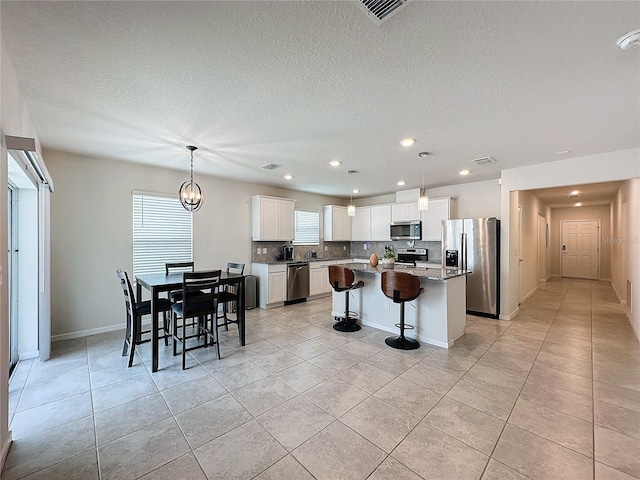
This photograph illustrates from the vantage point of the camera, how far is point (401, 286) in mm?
3373

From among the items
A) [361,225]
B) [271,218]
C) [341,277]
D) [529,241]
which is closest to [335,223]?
[361,225]

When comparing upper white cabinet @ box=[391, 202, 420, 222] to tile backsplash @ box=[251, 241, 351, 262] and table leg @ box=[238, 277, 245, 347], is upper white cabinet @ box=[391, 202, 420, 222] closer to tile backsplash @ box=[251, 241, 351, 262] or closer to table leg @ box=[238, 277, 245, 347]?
tile backsplash @ box=[251, 241, 351, 262]

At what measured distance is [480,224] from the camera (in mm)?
4852

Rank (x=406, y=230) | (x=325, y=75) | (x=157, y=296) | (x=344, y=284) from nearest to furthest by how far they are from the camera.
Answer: (x=325, y=75), (x=157, y=296), (x=344, y=284), (x=406, y=230)

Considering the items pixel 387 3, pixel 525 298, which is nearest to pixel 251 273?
pixel 387 3

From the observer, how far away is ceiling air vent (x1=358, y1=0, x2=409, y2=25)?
141cm

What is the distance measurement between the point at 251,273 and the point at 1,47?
4621 mm

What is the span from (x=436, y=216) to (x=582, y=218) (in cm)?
680

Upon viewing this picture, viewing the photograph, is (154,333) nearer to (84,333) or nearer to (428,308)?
(84,333)

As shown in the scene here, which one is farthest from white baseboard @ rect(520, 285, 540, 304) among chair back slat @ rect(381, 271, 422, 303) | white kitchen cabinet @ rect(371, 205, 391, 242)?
chair back slat @ rect(381, 271, 422, 303)

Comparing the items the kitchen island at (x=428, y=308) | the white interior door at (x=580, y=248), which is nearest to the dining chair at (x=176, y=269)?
the kitchen island at (x=428, y=308)

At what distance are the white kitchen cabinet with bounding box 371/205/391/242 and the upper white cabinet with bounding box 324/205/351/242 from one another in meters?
0.82

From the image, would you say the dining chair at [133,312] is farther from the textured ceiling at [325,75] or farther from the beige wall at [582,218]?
the beige wall at [582,218]

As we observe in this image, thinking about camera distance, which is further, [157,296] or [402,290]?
[402,290]
